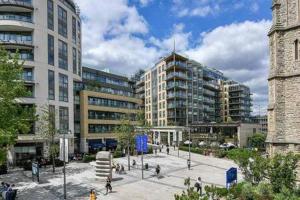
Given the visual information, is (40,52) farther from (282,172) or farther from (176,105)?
(176,105)

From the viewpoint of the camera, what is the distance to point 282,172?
22.8m

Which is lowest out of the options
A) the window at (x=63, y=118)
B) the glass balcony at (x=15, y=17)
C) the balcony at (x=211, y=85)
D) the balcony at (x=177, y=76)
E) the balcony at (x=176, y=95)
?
the window at (x=63, y=118)

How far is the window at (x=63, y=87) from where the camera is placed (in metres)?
55.5

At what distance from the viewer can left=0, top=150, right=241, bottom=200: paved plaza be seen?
29.1m

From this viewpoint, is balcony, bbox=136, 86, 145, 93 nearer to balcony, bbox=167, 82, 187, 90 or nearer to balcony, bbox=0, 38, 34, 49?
balcony, bbox=167, 82, 187, 90

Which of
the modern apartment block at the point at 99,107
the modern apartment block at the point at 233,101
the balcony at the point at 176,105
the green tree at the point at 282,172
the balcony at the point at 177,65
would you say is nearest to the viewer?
the green tree at the point at 282,172

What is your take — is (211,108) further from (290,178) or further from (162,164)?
(290,178)

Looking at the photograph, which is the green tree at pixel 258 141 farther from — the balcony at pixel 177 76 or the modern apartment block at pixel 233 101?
the modern apartment block at pixel 233 101

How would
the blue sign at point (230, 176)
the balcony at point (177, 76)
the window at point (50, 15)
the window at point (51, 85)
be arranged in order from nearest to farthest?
the blue sign at point (230, 176) < the window at point (51, 85) < the window at point (50, 15) < the balcony at point (177, 76)

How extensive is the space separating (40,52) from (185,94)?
4967cm

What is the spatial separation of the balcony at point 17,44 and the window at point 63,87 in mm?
7700

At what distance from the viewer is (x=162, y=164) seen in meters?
47.7

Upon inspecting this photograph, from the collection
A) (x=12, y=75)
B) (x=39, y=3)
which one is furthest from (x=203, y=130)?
(x=12, y=75)

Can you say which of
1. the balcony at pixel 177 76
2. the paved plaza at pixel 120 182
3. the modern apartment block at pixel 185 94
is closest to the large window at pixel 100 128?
the paved plaza at pixel 120 182
